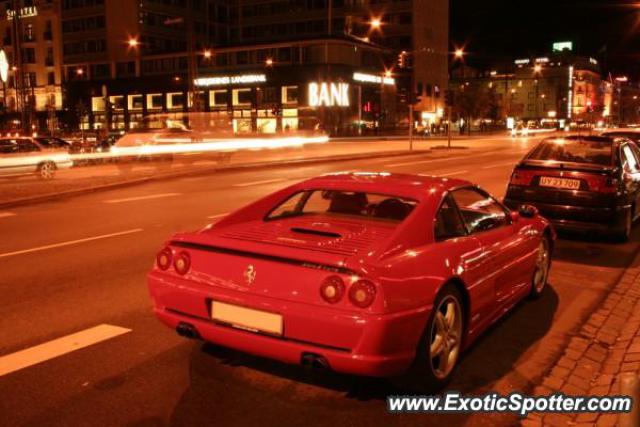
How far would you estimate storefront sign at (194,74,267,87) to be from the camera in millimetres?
A: 72188

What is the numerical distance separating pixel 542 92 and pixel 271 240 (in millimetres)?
126418

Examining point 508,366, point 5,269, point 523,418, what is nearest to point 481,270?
point 508,366

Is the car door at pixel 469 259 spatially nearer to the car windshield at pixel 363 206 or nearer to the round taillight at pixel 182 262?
the car windshield at pixel 363 206

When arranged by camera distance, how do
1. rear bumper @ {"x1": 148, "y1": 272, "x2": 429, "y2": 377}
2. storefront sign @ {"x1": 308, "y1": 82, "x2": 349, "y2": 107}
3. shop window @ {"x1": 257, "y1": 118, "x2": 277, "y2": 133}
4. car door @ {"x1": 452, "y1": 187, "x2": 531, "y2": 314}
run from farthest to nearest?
1. storefront sign @ {"x1": 308, "y1": 82, "x2": 349, "y2": 107}
2. shop window @ {"x1": 257, "y1": 118, "x2": 277, "y2": 133}
3. car door @ {"x1": 452, "y1": 187, "x2": 531, "y2": 314}
4. rear bumper @ {"x1": 148, "y1": 272, "x2": 429, "y2": 377}

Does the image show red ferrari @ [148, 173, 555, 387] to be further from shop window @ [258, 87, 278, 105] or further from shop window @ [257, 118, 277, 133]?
shop window @ [258, 87, 278, 105]

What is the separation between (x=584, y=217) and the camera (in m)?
9.81

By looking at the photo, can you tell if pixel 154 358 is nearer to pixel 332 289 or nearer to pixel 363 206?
pixel 332 289

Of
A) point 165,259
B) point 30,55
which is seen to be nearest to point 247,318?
point 165,259

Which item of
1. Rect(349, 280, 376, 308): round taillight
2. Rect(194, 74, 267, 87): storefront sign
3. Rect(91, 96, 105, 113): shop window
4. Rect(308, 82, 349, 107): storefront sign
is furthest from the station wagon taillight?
Rect(91, 96, 105, 113): shop window

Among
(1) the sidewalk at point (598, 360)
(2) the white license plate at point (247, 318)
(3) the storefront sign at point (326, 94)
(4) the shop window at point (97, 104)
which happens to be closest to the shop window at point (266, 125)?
(1) the sidewalk at point (598, 360)

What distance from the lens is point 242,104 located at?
74625 millimetres

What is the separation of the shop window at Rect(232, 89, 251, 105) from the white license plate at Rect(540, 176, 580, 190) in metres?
65.8

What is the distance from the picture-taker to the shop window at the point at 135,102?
266ft

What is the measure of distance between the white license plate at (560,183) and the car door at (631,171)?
0.80 meters
